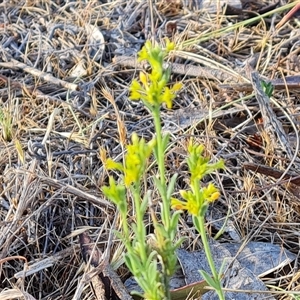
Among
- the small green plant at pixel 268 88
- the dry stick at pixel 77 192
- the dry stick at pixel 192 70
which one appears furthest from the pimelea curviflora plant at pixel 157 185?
the dry stick at pixel 192 70

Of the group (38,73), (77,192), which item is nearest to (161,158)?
(77,192)

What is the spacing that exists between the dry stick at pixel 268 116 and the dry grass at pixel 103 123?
1 centimetres

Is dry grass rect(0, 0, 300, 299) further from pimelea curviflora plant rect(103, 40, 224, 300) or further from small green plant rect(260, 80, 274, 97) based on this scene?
pimelea curviflora plant rect(103, 40, 224, 300)

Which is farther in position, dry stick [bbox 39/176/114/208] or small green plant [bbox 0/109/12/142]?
small green plant [bbox 0/109/12/142]

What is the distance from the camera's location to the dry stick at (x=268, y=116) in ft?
5.99

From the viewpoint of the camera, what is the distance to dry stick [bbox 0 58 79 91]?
2201 millimetres

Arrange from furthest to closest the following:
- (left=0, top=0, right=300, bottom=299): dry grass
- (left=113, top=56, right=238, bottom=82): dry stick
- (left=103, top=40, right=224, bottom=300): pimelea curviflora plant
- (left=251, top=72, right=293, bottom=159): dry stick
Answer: (left=113, top=56, right=238, bottom=82): dry stick → (left=251, top=72, right=293, bottom=159): dry stick → (left=0, top=0, right=300, bottom=299): dry grass → (left=103, top=40, right=224, bottom=300): pimelea curviflora plant

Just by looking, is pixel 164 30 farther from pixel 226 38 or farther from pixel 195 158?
pixel 195 158

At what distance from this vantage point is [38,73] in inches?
89.9

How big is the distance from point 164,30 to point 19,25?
0.62m

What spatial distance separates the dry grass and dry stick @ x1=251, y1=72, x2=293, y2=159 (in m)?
0.01

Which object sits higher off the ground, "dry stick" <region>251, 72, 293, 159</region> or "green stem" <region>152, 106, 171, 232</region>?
"green stem" <region>152, 106, 171, 232</region>

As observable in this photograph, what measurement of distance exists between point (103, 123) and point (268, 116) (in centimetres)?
53

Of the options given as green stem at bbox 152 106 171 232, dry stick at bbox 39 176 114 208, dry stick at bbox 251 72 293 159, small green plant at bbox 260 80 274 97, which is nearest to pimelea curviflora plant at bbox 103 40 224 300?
green stem at bbox 152 106 171 232
